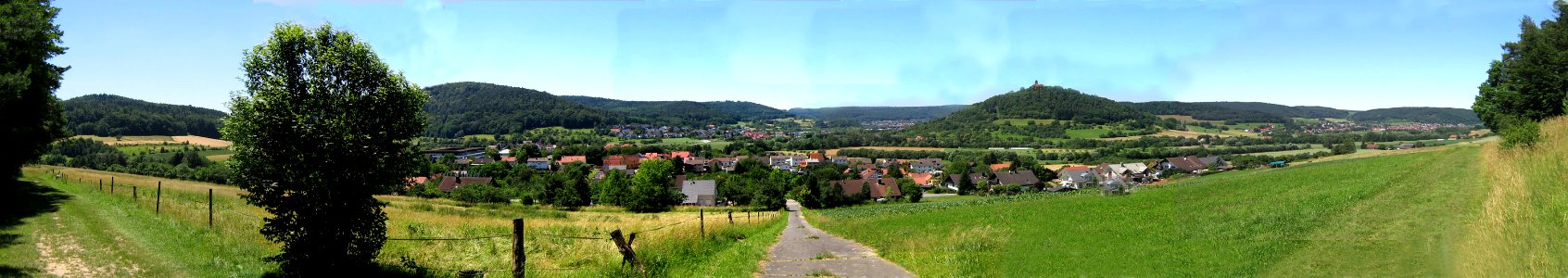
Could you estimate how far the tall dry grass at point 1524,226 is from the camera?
21.6 ft

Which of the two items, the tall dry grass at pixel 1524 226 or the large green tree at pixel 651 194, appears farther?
the large green tree at pixel 651 194

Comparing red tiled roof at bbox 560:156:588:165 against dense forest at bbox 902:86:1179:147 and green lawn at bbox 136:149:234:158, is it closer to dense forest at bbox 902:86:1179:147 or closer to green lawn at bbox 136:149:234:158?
green lawn at bbox 136:149:234:158

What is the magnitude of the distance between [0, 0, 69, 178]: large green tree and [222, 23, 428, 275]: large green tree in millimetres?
10964

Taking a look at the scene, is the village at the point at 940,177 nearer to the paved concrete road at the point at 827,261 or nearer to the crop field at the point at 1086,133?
the crop field at the point at 1086,133

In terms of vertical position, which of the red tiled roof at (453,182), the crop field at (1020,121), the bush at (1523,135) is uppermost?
the crop field at (1020,121)

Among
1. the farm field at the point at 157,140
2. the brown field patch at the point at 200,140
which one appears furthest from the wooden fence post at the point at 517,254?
the brown field patch at the point at 200,140

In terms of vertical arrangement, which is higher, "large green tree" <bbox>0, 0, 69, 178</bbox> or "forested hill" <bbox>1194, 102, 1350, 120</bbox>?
"forested hill" <bbox>1194, 102, 1350, 120</bbox>

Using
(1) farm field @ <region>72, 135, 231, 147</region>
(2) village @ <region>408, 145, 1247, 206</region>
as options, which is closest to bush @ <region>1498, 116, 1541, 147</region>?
(2) village @ <region>408, 145, 1247, 206</region>

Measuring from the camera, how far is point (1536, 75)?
2389 centimetres

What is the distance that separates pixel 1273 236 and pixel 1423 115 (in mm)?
94842

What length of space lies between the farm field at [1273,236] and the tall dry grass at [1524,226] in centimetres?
4

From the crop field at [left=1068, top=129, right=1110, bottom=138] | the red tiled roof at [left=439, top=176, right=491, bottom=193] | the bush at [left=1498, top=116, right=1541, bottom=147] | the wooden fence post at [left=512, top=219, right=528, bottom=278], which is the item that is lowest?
the red tiled roof at [left=439, top=176, right=491, bottom=193]

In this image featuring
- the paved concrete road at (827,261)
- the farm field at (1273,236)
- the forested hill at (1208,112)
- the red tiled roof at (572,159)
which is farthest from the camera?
the forested hill at (1208,112)

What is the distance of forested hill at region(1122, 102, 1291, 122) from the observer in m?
150
